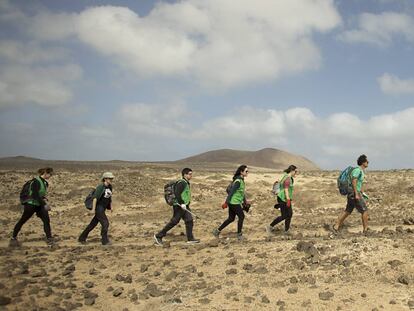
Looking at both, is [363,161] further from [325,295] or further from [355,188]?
[325,295]

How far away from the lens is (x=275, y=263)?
761 cm

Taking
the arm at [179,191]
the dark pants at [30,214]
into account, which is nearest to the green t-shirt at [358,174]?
the arm at [179,191]

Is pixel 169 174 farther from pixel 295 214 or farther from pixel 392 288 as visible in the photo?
pixel 392 288

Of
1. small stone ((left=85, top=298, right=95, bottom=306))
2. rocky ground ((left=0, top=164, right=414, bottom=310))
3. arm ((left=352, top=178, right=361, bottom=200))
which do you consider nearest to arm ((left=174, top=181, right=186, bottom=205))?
rocky ground ((left=0, top=164, right=414, bottom=310))

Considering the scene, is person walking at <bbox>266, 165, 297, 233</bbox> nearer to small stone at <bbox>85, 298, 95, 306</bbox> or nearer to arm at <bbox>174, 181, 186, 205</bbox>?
arm at <bbox>174, 181, 186, 205</bbox>

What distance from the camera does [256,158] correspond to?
3452 inches

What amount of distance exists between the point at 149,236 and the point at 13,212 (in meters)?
8.70

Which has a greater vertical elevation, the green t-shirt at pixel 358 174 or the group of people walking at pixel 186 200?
the green t-shirt at pixel 358 174

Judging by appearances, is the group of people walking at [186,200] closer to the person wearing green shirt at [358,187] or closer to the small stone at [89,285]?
the person wearing green shirt at [358,187]

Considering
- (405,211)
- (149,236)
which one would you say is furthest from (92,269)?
(405,211)

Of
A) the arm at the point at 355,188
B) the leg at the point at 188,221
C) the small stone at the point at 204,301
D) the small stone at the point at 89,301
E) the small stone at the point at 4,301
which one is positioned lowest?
the small stone at the point at 89,301

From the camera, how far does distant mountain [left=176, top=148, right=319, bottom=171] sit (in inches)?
3339

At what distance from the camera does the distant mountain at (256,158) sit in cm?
8481

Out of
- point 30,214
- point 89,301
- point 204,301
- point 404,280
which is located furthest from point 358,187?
point 30,214
